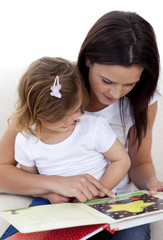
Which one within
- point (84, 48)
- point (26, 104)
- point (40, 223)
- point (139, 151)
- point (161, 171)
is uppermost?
point (84, 48)

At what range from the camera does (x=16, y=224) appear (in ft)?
2.88

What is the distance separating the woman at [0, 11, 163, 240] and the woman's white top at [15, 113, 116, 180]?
0.22 feet

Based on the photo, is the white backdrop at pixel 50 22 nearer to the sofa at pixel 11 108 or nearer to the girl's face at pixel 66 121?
the sofa at pixel 11 108

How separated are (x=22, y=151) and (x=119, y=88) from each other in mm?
418

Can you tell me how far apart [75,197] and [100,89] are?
37cm

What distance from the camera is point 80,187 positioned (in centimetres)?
109

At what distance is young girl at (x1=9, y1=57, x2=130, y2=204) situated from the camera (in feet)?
3.59

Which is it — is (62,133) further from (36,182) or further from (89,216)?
(89,216)

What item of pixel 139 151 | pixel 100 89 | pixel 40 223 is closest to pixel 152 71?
pixel 100 89

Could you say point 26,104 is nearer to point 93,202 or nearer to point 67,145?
point 67,145

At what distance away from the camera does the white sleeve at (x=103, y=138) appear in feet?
4.04

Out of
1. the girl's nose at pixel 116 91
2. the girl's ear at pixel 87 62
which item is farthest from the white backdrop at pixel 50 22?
the girl's nose at pixel 116 91

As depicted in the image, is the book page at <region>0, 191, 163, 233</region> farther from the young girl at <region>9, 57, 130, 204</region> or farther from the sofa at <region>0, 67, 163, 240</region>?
the sofa at <region>0, 67, 163, 240</region>

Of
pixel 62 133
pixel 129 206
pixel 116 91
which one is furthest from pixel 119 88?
pixel 129 206
